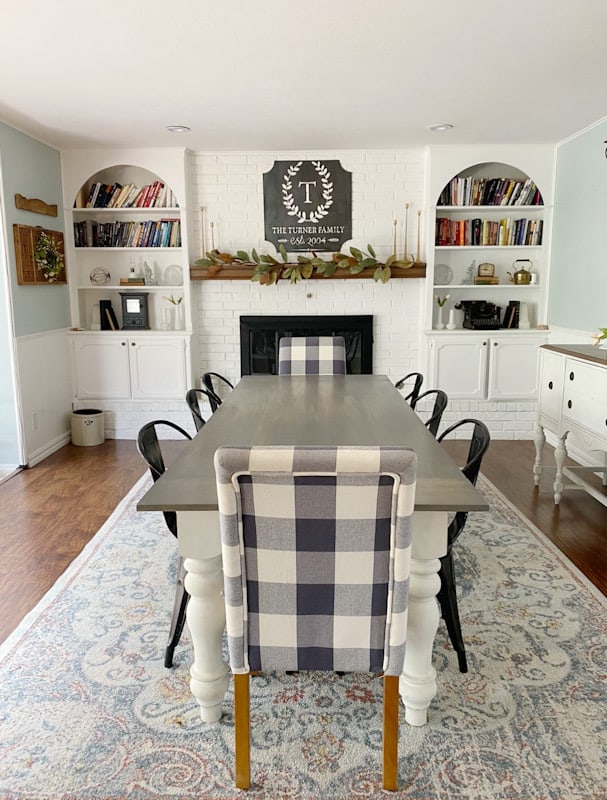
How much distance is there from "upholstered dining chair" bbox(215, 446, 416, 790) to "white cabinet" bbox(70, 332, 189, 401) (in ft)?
13.6

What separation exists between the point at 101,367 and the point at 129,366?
0.81 feet

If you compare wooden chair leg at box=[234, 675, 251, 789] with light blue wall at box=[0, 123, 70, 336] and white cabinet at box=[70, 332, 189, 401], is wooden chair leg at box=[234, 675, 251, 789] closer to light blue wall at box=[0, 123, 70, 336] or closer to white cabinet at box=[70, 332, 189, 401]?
light blue wall at box=[0, 123, 70, 336]

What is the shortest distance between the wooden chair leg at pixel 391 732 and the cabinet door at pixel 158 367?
4208mm

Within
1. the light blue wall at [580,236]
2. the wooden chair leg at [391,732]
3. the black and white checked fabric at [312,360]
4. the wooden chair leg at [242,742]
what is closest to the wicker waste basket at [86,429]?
the black and white checked fabric at [312,360]

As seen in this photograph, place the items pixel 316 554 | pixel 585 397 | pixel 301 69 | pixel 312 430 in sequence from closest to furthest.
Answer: pixel 316 554
pixel 312 430
pixel 301 69
pixel 585 397

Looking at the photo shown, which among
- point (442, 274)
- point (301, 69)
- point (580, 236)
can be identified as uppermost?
point (301, 69)

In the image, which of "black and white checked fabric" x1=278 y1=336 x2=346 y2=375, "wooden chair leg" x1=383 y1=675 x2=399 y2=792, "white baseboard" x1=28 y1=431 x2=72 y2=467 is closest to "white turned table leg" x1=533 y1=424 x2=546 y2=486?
"black and white checked fabric" x1=278 y1=336 x2=346 y2=375

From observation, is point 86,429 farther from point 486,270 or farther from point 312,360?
point 486,270

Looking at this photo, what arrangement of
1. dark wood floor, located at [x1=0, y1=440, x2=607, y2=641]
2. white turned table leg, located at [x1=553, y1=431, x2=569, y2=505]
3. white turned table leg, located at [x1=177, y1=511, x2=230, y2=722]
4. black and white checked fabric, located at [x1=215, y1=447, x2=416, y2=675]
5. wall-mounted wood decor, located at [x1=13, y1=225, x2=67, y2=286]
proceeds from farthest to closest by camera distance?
wall-mounted wood decor, located at [x1=13, y1=225, x2=67, y2=286] → white turned table leg, located at [x1=553, y1=431, x2=569, y2=505] → dark wood floor, located at [x1=0, y1=440, x2=607, y2=641] → white turned table leg, located at [x1=177, y1=511, x2=230, y2=722] → black and white checked fabric, located at [x1=215, y1=447, x2=416, y2=675]

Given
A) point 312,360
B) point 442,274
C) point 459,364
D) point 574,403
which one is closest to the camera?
point 574,403

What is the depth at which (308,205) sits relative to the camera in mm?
5598

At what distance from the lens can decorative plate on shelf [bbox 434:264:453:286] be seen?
573 centimetres

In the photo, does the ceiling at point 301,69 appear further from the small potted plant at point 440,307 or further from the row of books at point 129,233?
the small potted plant at point 440,307

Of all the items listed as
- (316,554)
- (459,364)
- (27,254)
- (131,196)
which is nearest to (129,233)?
(131,196)
